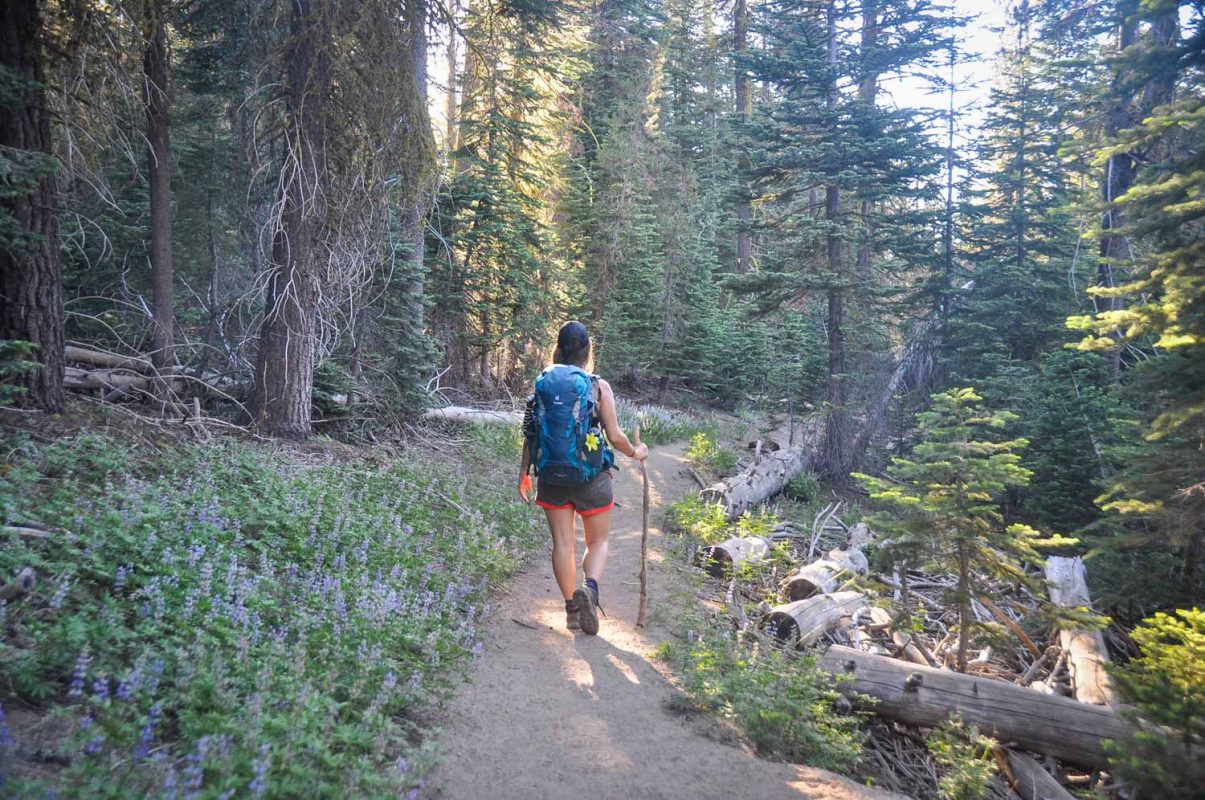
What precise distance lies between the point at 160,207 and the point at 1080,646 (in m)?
11.6

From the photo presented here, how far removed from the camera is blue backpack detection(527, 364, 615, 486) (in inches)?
211

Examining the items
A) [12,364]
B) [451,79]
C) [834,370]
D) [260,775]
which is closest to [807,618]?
[260,775]

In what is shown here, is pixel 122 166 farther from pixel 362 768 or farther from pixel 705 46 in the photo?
pixel 705 46

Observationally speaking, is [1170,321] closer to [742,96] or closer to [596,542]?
[596,542]

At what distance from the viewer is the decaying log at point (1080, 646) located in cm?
548

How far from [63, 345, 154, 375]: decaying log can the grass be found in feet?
8.14

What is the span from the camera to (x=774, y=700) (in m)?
4.63

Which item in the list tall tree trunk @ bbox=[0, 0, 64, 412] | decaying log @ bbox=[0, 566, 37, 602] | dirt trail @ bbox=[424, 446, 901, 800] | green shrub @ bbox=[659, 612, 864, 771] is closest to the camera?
decaying log @ bbox=[0, 566, 37, 602]

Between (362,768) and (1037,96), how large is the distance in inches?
841

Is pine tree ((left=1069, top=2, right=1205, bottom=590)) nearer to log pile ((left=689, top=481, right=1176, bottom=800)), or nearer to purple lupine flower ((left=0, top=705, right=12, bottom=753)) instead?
log pile ((left=689, top=481, right=1176, bottom=800))

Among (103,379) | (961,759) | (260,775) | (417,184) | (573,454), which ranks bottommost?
(961,759)

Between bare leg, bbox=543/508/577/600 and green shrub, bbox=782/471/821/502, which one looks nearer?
bare leg, bbox=543/508/577/600

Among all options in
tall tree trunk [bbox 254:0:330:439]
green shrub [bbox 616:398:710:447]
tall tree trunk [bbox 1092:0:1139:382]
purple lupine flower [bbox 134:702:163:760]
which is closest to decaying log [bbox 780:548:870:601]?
tall tree trunk [bbox 254:0:330:439]

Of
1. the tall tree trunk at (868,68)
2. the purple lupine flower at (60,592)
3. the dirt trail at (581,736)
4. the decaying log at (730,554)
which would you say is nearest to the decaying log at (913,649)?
the decaying log at (730,554)
